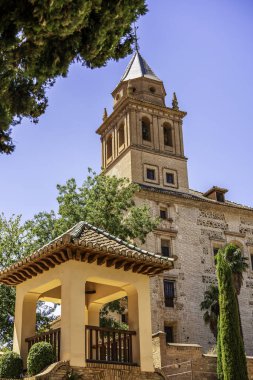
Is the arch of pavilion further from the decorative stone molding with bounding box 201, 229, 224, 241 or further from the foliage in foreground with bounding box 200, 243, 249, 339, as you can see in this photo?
the decorative stone molding with bounding box 201, 229, 224, 241

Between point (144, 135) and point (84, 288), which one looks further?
Answer: point (144, 135)

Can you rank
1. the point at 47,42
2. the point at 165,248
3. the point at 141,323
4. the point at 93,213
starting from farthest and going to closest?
the point at 165,248, the point at 93,213, the point at 141,323, the point at 47,42

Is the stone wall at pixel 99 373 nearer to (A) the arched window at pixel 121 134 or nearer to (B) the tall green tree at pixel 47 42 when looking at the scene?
(B) the tall green tree at pixel 47 42

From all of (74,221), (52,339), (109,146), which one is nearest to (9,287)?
(74,221)

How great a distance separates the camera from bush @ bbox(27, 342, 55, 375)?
1078 cm

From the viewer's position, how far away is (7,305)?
76.3ft

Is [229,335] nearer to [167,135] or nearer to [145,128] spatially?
[145,128]

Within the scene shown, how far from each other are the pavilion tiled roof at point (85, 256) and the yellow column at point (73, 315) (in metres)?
→ 0.33

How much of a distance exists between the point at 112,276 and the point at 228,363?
9576 millimetres

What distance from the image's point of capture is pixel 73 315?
10.8 m

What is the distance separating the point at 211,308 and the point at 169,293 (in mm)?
2789

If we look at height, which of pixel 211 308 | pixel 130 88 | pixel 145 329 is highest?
pixel 130 88

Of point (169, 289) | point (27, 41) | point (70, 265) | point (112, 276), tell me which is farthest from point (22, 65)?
point (169, 289)

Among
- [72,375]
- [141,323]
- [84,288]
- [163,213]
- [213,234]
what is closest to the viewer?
[72,375]
